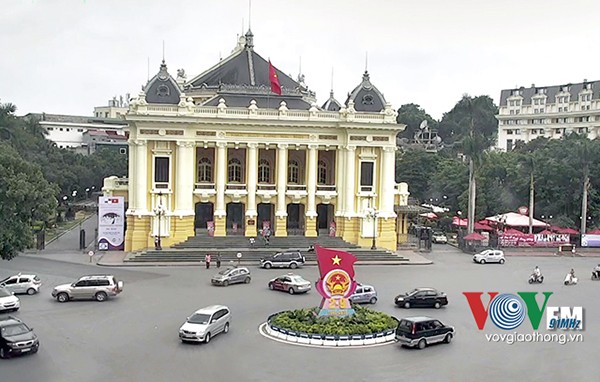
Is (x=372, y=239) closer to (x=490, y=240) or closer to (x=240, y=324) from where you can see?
(x=490, y=240)

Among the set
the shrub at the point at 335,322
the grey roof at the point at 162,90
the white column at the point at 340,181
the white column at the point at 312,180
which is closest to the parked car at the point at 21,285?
the shrub at the point at 335,322

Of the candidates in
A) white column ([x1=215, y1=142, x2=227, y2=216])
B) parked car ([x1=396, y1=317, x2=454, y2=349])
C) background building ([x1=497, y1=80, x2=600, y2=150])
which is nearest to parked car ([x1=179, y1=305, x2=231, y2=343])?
parked car ([x1=396, y1=317, x2=454, y2=349])

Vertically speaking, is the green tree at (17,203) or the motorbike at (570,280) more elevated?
the green tree at (17,203)

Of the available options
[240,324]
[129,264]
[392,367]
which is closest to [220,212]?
[129,264]

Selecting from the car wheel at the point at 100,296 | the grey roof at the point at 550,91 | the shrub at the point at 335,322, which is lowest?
the car wheel at the point at 100,296

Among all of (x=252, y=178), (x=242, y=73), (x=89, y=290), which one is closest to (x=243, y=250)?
(x=252, y=178)

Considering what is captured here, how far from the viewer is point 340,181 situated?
52.3 metres

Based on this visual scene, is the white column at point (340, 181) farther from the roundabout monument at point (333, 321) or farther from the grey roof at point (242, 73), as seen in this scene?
the roundabout monument at point (333, 321)

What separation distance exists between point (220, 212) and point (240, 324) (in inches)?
925

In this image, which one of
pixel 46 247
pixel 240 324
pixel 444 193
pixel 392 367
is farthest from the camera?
pixel 444 193

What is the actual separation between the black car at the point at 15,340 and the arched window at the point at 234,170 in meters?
31.5

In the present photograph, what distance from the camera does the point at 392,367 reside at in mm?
21875

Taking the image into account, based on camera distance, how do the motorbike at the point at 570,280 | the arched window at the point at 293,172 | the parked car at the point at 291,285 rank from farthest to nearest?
the arched window at the point at 293,172 < the motorbike at the point at 570,280 < the parked car at the point at 291,285

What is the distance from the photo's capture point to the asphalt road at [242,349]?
69.0ft
